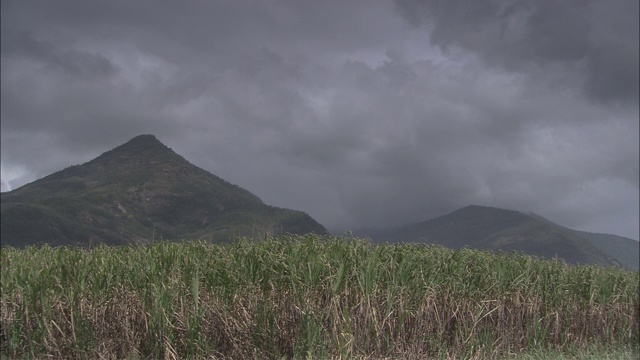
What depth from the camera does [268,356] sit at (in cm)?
1216

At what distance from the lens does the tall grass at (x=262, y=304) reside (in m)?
12.2

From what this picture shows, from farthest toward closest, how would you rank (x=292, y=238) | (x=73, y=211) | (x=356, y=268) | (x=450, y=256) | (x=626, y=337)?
1. (x=73, y=211)
2. (x=626, y=337)
3. (x=450, y=256)
4. (x=292, y=238)
5. (x=356, y=268)

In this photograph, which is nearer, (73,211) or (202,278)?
(202,278)

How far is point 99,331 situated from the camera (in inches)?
508

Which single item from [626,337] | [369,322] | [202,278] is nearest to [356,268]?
[369,322]

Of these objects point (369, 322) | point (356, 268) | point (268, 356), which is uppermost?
point (356, 268)

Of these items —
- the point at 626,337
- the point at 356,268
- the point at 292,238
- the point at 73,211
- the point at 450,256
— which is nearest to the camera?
the point at 356,268

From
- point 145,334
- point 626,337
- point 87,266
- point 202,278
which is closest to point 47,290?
point 87,266

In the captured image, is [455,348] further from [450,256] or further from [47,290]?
[47,290]

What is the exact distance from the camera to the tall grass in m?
12.2

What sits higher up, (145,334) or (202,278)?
(202,278)

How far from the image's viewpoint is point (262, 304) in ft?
40.4

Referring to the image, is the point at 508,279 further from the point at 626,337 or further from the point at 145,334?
the point at 145,334

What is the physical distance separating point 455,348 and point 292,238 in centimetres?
474
